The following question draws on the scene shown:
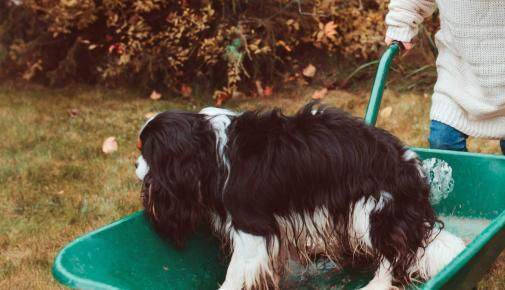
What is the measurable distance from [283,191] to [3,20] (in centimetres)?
500

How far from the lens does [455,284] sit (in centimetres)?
188

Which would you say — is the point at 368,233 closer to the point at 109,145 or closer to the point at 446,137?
the point at 446,137

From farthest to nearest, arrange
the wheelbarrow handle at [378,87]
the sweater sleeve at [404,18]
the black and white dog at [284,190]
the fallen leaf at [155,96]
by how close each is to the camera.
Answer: the fallen leaf at [155,96] < the sweater sleeve at [404,18] < the wheelbarrow handle at [378,87] < the black and white dog at [284,190]

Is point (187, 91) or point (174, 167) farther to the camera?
point (187, 91)

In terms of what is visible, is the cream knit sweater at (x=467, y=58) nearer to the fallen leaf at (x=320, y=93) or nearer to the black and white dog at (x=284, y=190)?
the black and white dog at (x=284, y=190)

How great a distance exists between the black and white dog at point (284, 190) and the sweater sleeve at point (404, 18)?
2.53 ft

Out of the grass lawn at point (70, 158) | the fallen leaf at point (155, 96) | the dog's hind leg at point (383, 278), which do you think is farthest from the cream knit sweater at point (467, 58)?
the fallen leaf at point (155, 96)

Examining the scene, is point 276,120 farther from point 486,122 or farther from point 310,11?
point 310,11

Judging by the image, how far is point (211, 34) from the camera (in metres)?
5.63

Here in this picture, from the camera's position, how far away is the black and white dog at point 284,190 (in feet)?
7.38

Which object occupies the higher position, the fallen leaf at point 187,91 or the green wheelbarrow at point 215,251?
the green wheelbarrow at point 215,251

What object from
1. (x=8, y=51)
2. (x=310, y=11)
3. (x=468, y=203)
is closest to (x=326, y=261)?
(x=468, y=203)

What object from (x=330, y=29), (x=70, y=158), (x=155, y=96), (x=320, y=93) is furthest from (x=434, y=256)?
(x=155, y=96)

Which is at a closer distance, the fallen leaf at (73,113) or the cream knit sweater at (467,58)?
the cream knit sweater at (467,58)
